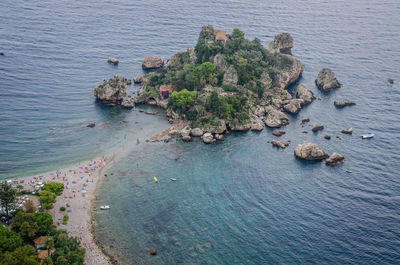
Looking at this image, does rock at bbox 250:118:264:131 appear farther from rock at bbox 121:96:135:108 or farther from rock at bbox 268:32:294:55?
rock at bbox 268:32:294:55

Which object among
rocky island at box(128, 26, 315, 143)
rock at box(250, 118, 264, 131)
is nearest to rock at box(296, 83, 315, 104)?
rocky island at box(128, 26, 315, 143)

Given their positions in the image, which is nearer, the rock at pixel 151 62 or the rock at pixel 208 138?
the rock at pixel 208 138

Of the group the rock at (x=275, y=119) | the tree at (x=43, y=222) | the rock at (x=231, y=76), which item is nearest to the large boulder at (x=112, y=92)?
the rock at (x=231, y=76)

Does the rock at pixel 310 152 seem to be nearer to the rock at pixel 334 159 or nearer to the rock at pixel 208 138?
the rock at pixel 334 159

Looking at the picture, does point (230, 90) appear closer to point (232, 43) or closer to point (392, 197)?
point (232, 43)

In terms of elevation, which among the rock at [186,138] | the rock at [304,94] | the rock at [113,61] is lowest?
the rock at [186,138]

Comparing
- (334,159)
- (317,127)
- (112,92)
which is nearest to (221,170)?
(334,159)
